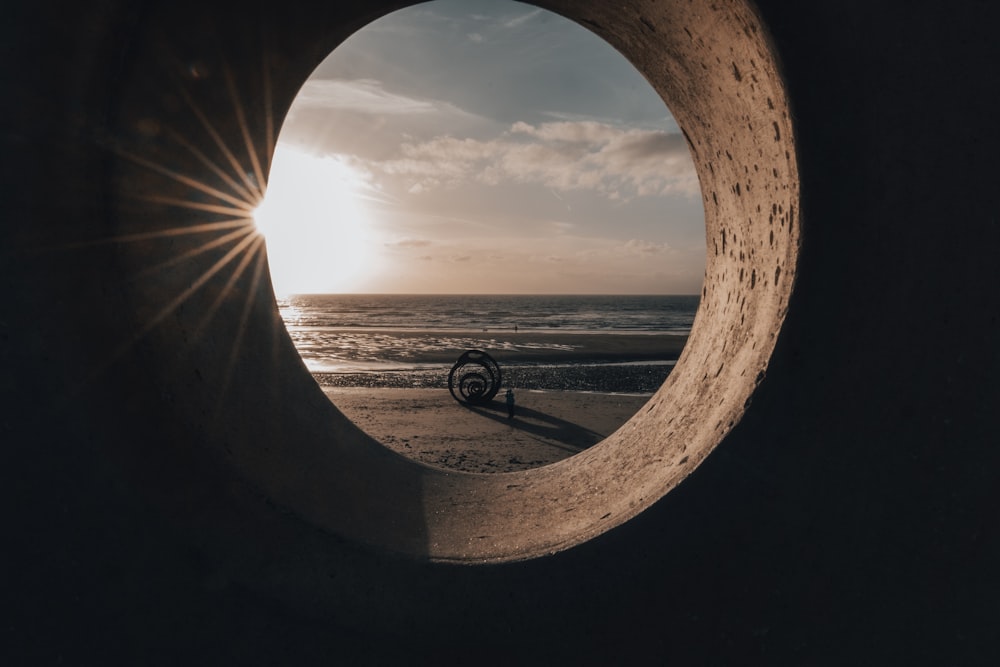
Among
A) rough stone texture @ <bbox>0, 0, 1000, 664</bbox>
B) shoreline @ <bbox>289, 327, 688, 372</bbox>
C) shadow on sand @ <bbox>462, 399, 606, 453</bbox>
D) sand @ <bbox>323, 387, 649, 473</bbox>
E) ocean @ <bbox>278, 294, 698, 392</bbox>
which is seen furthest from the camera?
shoreline @ <bbox>289, 327, 688, 372</bbox>

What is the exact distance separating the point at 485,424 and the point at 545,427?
111cm

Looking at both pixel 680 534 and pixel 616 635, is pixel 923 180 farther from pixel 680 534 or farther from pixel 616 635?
pixel 616 635

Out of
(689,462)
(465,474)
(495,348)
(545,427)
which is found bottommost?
(495,348)

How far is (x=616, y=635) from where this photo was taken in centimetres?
173

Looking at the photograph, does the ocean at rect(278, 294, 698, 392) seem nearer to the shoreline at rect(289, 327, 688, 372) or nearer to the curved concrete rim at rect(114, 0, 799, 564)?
the shoreline at rect(289, 327, 688, 372)

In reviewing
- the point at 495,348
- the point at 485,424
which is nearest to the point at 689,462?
the point at 485,424

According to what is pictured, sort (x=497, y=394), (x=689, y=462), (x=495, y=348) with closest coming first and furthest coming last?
(x=689, y=462) → (x=497, y=394) → (x=495, y=348)

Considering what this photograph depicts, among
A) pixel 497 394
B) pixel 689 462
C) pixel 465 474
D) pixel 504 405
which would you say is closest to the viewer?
pixel 689 462

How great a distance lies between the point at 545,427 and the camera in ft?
33.0

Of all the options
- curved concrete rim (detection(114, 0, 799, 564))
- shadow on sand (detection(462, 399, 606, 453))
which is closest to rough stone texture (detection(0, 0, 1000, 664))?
curved concrete rim (detection(114, 0, 799, 564))

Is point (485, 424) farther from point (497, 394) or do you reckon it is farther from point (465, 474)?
point (465, 474)

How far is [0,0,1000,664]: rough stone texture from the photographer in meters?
1.67

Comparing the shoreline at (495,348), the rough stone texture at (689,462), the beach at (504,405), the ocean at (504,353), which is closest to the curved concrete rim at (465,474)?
the rough stone texture at (689,462)

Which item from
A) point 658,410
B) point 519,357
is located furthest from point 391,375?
point 658,410
